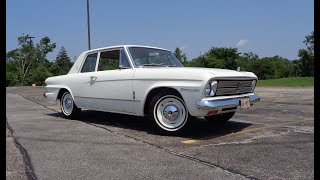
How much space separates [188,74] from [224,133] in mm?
1292

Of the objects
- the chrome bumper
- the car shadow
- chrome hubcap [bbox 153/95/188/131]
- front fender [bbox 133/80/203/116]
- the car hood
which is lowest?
the car shadow

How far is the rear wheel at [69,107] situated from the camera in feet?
26.1

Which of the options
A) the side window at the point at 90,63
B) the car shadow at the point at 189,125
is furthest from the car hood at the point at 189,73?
the side window at the point at 90,63

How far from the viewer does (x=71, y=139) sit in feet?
18.4

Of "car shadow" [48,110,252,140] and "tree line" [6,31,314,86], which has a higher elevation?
"tree line" [6,31,314,86]

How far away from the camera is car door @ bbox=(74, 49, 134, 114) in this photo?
252 inches

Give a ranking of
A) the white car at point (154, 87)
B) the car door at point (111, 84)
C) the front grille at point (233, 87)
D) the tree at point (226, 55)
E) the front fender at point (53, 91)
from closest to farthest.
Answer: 1. the white car at point (154, 87)
2. the front grille at point (233, 87)
3. the car door at point (111, 84)
4. the front fender at point (53, 91)
5. the tree at point (226, 55)

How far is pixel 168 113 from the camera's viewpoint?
579cm

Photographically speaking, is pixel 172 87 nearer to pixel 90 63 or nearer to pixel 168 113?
pixel 168 113

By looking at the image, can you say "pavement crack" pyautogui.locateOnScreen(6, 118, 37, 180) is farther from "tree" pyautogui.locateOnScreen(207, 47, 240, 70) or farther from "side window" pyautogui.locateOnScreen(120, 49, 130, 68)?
"tree" pyautogui.locateOnScreen(207, 47, 240, 70)

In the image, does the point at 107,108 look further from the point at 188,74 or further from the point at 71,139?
the point at 188,74

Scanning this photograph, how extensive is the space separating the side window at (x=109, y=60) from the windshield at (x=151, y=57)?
443 millimetres

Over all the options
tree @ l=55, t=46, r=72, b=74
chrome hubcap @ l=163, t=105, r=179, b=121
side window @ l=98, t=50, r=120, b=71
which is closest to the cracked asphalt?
chrome hubcap @ l=163, t=105, r=179, b=121

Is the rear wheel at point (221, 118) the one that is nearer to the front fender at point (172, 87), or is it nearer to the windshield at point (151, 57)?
the windshield at point (151, 57)
